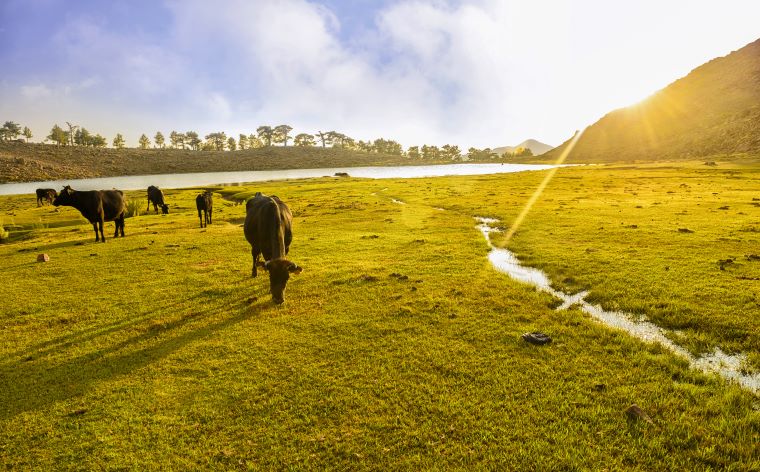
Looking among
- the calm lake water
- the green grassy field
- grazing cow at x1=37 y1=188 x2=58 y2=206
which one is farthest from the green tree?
the green grassy field

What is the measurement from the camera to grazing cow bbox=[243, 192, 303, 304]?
38.6 ft

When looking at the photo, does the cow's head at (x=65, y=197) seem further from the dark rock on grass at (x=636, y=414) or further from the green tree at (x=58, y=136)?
the green tree at (x=58, y=136)

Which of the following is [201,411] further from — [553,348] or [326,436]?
[553,348]

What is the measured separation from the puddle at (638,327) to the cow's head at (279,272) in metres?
8.98

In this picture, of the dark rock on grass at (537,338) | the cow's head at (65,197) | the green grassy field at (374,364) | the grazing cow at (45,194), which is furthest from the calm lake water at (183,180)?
the dark rock on grass at (537,338)

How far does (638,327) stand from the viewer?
1056 cm

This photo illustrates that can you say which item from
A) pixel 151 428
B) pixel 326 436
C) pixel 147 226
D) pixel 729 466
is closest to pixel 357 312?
pixel 326 436

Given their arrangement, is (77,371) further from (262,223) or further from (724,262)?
(724,262)

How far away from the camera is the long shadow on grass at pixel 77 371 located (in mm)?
7840

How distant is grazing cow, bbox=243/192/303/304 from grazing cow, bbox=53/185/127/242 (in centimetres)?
1396

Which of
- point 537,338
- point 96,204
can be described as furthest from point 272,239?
point 96,204

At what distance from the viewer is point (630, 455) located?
19.4ft

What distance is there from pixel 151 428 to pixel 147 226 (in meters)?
26.9

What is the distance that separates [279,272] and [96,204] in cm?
1931
